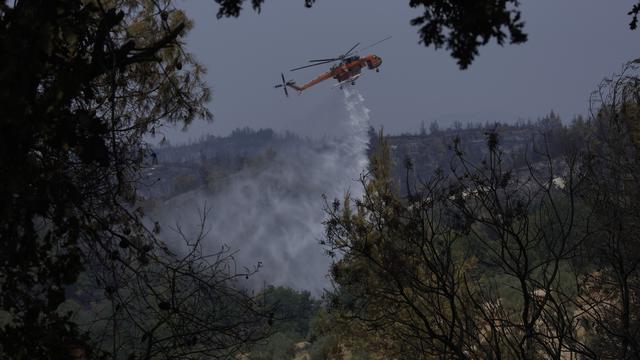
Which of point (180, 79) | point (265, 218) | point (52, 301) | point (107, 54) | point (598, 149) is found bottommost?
point (52, 301)

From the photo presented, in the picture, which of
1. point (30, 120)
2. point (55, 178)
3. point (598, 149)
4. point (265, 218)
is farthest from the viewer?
point (265, 218)

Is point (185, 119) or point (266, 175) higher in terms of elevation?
point (266, 175)

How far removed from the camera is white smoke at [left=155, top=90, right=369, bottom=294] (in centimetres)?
9956

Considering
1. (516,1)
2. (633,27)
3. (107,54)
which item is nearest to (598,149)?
(633,27)

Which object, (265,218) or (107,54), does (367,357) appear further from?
(265,218)

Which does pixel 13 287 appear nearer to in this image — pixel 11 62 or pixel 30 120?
pixel 30 120

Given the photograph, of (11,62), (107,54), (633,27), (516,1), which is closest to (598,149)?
(633,27)

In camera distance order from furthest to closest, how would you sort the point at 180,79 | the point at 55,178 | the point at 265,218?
the point at 265,218, the point at 180,79, the point at 55,178

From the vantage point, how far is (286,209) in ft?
390

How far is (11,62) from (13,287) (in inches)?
70.7

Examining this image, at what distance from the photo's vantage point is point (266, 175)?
140500mm

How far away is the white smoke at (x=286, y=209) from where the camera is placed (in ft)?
327

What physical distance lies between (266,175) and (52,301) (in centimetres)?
13736

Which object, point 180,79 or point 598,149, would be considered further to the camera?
point 598,149
